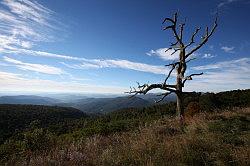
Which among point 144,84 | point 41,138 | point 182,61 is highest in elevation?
point 182,61

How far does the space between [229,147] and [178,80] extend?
25.1ft

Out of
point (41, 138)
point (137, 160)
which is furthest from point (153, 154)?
point (41, 138)

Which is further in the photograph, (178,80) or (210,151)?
(178,80)

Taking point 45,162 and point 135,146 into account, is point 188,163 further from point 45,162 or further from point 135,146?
point 45,162

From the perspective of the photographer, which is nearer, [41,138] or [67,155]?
[67,155]

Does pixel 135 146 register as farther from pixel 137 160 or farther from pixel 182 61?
pixel 182 61

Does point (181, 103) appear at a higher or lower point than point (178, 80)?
lower

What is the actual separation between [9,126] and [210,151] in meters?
131

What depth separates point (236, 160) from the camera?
5039 mm

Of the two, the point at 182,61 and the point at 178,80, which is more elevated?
the point at 182,61

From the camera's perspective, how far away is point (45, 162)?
5.97 m

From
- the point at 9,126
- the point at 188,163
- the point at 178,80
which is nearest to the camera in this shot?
the point at 188,163

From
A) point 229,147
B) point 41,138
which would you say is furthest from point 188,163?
point 41,138

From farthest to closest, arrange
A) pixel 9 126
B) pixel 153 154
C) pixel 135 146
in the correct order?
pixel 9 126
pixel 135 146
pixel 153 154
